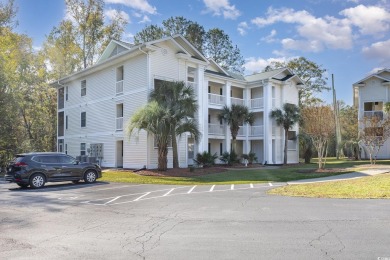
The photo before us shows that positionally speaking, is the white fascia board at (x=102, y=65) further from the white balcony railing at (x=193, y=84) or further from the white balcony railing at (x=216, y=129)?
the white balcony railing at (x=216, y=129)

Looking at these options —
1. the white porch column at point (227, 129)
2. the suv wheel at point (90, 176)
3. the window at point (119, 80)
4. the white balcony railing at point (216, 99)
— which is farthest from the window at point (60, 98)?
the suv wheel at point (90, 176)

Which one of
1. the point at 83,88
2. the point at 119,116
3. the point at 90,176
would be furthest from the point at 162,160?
the point at 83,88

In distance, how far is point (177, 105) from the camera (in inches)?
870

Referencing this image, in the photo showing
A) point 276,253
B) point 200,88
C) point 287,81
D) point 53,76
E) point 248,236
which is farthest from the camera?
point 53,76

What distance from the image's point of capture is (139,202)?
1141 cm

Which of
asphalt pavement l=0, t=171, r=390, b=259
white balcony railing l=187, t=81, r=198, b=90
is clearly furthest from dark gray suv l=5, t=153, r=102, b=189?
white balcony railing l=187, t=81, r=198, b=90

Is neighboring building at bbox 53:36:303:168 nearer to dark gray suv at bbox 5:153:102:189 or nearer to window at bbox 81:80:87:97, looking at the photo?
window at bbox 81:80:87:97

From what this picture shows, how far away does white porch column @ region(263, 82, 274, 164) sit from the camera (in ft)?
110

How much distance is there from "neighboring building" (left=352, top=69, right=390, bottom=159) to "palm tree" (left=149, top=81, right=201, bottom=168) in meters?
24.1

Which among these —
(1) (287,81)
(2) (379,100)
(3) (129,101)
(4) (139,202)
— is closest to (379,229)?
(4) (139,202)

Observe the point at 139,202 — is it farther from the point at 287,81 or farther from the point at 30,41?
the point at 30,41

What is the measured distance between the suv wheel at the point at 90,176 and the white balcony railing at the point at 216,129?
15.2m

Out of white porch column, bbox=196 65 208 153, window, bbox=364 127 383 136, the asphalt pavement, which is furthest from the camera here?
window, bbox=364 127 383 136

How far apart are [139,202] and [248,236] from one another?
17.8ft
